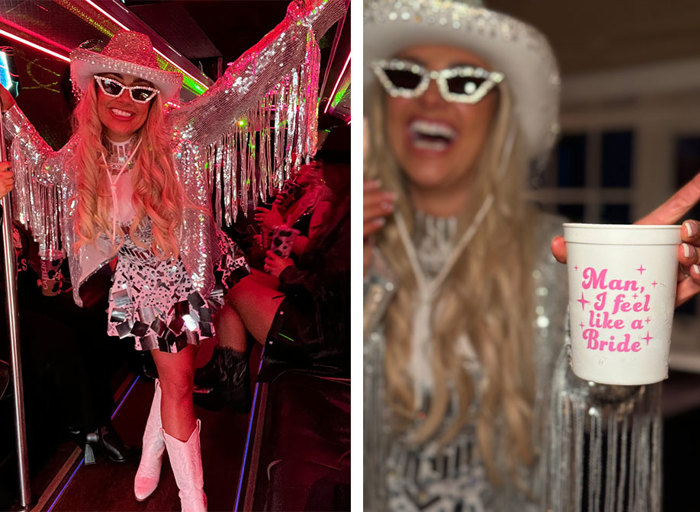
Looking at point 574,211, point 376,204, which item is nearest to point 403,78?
point 376,204

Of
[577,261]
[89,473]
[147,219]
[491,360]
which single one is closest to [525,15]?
[577,261]

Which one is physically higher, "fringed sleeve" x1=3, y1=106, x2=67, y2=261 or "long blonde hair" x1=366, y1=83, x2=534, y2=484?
"fringed sleeve" x1=3, y1=106, x2=67, y2=261

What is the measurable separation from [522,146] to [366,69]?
276 millimetres

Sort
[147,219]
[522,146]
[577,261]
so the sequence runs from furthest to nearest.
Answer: [147,219] → [522,146] → [577,261]

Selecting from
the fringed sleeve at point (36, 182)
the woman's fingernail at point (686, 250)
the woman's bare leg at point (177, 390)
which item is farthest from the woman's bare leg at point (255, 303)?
the woman's fingernail at point (686, 250)

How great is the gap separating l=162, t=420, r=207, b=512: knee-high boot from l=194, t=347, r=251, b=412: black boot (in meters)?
0.05

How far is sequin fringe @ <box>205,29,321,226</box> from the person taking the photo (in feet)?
3.29

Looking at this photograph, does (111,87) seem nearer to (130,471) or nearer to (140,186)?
(140,186)

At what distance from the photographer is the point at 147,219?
38.6 inches

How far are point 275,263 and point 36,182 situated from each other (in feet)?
1.44

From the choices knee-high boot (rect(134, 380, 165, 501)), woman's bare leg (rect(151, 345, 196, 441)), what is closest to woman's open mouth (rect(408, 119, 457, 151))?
woman's bare leg (rect(151, 345, 196, 441))

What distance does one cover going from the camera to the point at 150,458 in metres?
1.03

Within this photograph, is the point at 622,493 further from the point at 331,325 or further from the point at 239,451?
the point at 239,451

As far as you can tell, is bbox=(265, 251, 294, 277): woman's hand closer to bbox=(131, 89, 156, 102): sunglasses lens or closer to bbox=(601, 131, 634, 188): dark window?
bbox=(131, 89, 156, 102): sunglasses lens
